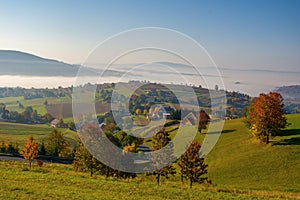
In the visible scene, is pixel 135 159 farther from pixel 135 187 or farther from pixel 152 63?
pixel 152 63

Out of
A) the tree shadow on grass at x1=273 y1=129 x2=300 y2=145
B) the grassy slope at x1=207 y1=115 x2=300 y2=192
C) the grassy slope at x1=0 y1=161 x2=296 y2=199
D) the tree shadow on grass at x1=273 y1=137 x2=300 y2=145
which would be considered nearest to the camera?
the grassy slope at x1=0 y1=161 x2=296 y2=199

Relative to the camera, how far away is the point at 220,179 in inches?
1587

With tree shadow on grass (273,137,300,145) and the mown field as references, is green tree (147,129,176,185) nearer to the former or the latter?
the mown field

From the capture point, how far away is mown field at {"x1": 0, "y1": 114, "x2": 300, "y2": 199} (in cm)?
2027

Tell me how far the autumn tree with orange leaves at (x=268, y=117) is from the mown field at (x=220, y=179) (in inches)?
69.4

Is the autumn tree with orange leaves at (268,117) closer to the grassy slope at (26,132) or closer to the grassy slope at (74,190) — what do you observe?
the grassy slope at (74,190)

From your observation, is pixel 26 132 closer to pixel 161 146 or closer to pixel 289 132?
pixel 289 132

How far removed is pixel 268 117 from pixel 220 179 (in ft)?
50.8

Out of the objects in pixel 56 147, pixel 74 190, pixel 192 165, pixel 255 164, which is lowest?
pixel 56 147

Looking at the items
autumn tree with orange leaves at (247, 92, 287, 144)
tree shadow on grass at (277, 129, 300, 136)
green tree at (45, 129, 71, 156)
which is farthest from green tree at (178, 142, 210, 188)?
green tree at (45, 129, 71, 156)

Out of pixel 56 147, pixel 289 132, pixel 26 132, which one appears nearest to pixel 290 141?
pixel 289 132

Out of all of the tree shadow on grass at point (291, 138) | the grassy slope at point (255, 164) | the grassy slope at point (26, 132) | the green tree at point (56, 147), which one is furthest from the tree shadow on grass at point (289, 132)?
the grassy slope at point (26, 132)

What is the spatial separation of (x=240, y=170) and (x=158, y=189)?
23081 mm

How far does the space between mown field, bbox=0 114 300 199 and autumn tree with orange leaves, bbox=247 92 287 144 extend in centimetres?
176
